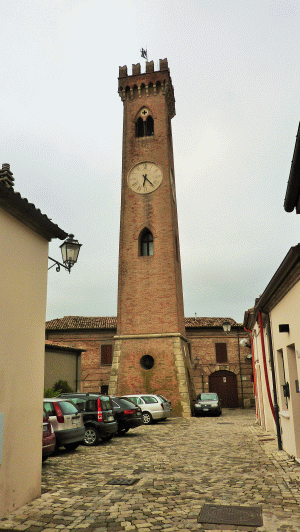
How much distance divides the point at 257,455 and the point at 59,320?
27.9 metres

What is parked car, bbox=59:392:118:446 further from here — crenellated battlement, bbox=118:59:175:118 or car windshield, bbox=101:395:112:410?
crenellated battlement, bbox=118:59:175:118

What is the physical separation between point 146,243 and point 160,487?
65.7 ft

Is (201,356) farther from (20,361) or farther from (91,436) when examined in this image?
(20,361)

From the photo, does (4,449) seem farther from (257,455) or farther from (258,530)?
(257,455)

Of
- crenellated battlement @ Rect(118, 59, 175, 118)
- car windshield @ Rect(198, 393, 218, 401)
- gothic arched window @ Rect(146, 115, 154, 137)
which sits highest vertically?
crenellated battlement @ Rect(118, 59, 175, 118)

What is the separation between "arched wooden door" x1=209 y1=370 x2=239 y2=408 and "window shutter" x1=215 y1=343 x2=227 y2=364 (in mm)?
877

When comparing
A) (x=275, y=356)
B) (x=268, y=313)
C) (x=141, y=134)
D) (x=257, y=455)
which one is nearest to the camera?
(x=257, y=455)

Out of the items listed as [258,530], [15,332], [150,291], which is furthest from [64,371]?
[258,530]

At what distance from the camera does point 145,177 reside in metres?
27.5

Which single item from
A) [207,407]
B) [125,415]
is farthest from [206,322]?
[125,415]

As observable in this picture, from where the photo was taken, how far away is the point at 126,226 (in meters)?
26.8

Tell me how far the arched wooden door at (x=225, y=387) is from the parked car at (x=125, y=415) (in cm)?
1908

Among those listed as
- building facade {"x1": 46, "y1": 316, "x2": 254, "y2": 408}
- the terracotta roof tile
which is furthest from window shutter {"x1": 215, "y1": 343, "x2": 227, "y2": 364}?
the terracotta roof tile

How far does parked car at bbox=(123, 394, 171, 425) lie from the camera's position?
19688mm
